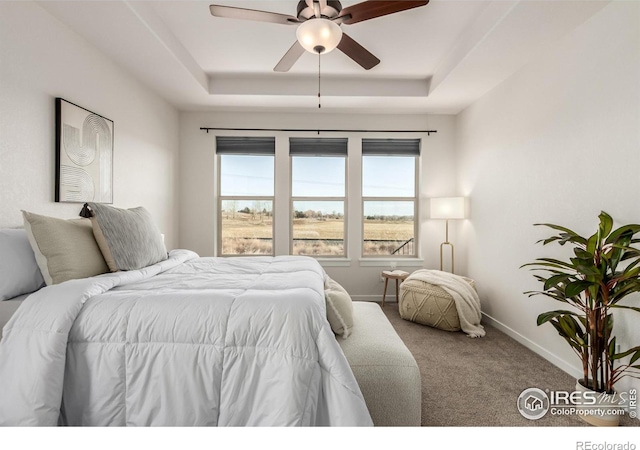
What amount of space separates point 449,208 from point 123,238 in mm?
3518

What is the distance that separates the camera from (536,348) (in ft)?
9.25

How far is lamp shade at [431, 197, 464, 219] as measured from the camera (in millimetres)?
4070

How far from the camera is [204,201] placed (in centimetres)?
450

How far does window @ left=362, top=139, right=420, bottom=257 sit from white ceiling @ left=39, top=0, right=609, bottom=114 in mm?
750

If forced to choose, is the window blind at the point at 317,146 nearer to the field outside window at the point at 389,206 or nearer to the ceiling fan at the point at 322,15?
the field outside window at the point at 389,206

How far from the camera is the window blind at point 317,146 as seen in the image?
455 centimetres

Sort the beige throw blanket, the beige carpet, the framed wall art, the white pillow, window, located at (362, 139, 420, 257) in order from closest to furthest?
the white pillow → the beige carpet → the framed wall art → the beige throw blanket → window, located at (362, 139, 420, 257)

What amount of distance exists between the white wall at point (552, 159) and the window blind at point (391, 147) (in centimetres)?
76

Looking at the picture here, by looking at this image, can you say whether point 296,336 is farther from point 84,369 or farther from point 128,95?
point 128,95

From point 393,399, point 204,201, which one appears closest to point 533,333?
point 393,399

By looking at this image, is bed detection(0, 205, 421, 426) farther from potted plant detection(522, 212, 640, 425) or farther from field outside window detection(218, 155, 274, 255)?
field outside window detection(218, 155, 274, 255)

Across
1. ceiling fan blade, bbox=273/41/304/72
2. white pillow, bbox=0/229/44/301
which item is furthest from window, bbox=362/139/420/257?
white pillow, bbox=0/229/44/301
